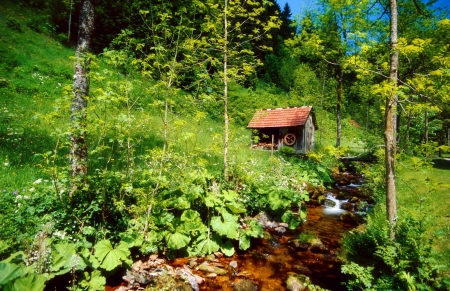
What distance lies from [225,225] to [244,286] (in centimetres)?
163

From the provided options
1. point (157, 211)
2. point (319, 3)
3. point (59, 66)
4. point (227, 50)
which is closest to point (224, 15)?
point (227, 50)

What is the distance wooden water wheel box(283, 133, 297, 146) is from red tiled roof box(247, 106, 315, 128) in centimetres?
124

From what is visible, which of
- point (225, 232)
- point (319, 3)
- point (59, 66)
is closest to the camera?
point (225, 232)

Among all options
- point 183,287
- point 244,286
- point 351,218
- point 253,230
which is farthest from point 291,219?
point 183,287

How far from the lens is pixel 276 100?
40062 millimetres

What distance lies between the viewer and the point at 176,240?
6016 millimetres

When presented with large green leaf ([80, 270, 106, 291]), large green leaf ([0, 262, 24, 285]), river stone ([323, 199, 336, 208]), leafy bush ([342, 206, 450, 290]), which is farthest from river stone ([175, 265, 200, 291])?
river stone ([323, 199, 336, 208])

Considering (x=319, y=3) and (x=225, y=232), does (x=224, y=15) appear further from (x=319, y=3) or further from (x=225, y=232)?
(x=319, y=3)

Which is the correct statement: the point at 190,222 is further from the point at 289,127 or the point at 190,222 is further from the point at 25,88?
the point at 289,127

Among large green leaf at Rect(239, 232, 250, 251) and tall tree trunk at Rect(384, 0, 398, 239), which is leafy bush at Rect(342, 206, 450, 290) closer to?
tall tree trunk at Rect(384, 0, 398, 239)

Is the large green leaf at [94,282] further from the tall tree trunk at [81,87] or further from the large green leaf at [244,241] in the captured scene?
the large green leaf at [244,241]

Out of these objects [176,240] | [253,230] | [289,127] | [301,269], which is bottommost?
[301,269]

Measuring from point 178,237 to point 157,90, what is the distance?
11.7 ft

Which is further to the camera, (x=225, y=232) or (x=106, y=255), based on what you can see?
(x=225, y=232)
